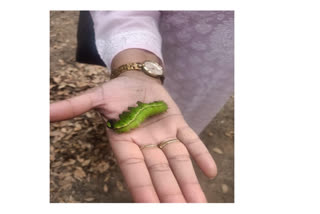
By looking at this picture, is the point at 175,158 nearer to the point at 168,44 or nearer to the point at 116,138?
the point at 116,138

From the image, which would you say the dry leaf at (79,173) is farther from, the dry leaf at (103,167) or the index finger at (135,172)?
the index finger at (135,172)

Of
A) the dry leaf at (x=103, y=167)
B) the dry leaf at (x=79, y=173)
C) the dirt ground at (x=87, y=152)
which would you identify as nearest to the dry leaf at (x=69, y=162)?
the dirt ground at (x=87, y=152)

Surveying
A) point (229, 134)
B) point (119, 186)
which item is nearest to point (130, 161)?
point (119, 186)

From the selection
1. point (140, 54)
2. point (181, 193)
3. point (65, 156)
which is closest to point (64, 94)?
point (65, 156)

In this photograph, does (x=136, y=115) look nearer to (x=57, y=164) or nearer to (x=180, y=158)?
(x=180, y=158)

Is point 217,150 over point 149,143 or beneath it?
beneath
